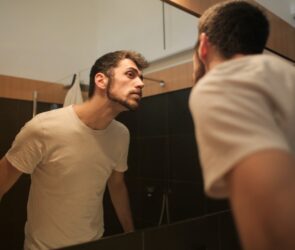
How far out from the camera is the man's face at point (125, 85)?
1.07 metres

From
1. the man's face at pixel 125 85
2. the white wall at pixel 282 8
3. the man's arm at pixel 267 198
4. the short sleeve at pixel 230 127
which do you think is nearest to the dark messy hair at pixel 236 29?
the short sleeve at pixel 230 127

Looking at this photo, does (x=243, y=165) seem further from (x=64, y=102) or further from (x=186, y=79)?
(x=186, y=79)

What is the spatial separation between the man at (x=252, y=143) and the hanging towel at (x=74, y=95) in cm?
63

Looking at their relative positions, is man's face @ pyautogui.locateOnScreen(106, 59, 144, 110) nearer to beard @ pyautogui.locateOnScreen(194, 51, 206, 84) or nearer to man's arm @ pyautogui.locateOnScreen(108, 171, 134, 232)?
man's arm @ pyautogui.locateOnScreen(108, 171, 134, 232)

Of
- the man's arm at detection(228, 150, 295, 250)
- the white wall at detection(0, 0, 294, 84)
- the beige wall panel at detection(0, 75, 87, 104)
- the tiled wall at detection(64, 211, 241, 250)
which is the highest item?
the white wall at detection(0, 0, 294, 84)

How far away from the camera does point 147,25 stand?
1.24 m

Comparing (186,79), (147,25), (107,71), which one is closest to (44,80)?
(107,71)

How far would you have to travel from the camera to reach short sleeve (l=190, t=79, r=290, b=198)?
1.23 ft

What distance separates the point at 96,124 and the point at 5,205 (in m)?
0.42

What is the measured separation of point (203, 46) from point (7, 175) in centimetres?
69

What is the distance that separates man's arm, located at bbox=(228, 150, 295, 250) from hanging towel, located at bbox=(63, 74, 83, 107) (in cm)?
73

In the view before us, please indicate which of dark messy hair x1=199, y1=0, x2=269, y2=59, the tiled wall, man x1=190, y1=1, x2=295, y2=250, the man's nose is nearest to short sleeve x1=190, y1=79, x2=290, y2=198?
man x1=190, y1=1, x2=295, y2=250

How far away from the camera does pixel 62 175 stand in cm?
92

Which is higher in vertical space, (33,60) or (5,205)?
(33,60)
